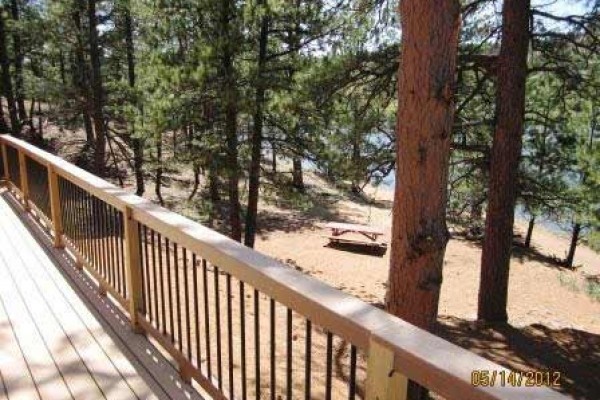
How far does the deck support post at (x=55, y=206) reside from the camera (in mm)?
5266

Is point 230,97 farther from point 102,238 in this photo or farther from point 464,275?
point 464,275

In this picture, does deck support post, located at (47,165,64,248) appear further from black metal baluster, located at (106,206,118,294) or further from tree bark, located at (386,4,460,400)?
tree bark, located at (386,4,460,400)

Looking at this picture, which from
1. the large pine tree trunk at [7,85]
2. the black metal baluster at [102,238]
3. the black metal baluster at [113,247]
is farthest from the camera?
the large pine tree trunk at [7,85]

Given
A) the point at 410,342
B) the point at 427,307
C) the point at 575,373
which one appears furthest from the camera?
the point at 575,373

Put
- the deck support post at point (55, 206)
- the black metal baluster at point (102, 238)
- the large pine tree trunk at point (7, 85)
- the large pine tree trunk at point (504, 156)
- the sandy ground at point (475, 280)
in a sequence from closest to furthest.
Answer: the black metal baluster at point (102, 238) → the deck support post at point (55, 206) → the sandy ground at point (475, 280) → the large pine tree trunk at point (504, 156) → the large pine tree trunk at point (7, 85)

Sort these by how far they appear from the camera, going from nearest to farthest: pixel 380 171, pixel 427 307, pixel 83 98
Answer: pixel 427 307 < pixel 380 171 < pixel 83 98

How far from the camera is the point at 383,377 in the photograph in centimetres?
151

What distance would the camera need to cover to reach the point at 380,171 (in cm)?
838

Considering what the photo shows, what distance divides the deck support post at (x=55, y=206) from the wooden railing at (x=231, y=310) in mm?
13

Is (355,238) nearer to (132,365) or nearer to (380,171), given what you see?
(380,171)

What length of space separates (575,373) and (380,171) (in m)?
3.94

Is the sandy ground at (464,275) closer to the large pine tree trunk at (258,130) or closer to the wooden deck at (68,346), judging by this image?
the large pine tree trunk at (258,130)

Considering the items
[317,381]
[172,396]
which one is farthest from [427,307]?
[172,396]

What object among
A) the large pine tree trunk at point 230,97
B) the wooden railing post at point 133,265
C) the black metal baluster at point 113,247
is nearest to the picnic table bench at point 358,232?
the large pine tree trunk at point 230,97
